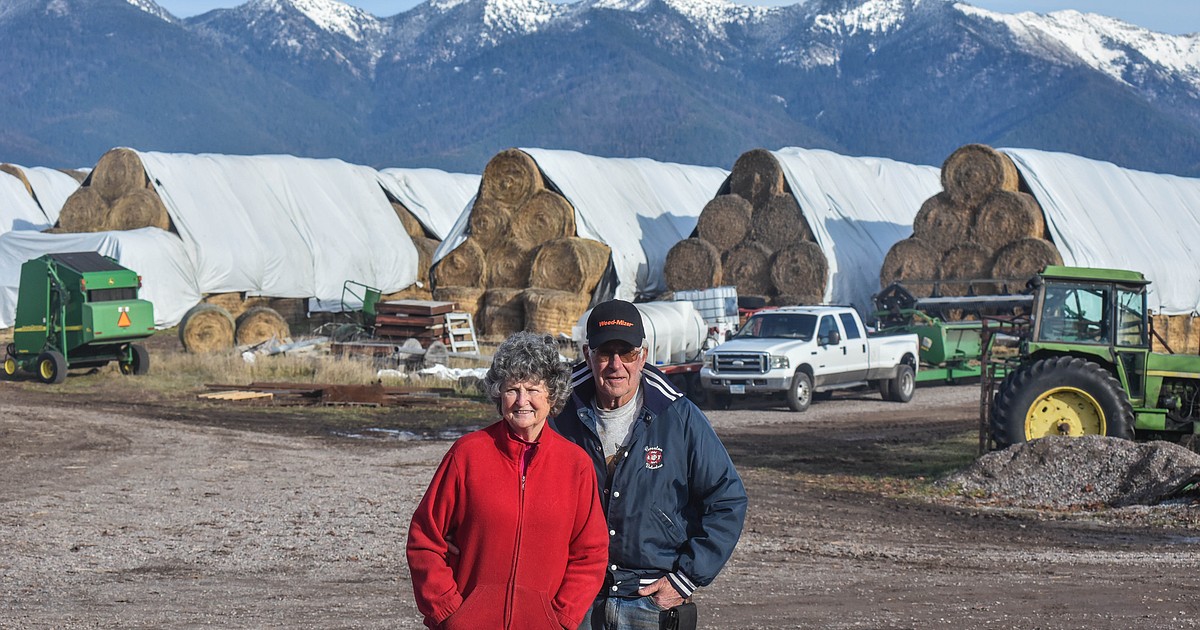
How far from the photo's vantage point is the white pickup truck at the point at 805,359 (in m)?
21.5

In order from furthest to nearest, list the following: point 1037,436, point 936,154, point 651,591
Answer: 1. point 936,154
2. point 1037,436
3. point 651,591

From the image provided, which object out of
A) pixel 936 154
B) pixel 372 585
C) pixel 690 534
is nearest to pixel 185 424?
pixel 372 585

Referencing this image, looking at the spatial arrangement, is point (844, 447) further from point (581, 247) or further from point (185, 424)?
point (581, 247)

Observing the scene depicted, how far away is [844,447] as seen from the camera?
1788 cm

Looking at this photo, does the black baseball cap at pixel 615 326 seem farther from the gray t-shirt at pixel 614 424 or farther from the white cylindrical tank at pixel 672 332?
the white cylindrical tank at pixel 672 332

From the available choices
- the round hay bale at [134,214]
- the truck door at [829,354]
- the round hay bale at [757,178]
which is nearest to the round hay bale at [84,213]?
the round hay bale at [134,214]

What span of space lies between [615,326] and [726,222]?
92.3 feet

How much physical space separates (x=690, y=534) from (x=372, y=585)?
4736 millimetres

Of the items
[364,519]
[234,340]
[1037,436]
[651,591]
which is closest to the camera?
[651,591]

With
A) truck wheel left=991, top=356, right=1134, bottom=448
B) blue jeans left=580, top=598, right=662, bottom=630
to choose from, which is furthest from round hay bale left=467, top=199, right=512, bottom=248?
blue jeans left=580, top=598, right=662, bottom=630

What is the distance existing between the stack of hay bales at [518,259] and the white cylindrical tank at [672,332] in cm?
456

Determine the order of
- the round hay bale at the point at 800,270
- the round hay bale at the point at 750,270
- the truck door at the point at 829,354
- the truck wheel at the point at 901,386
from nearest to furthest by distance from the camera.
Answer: the truck door at the point at 829,354 → the truck wheel at the point at 901,386 → the round hay bale at the point at 800,270 → the round hay bale at the point at 750,270

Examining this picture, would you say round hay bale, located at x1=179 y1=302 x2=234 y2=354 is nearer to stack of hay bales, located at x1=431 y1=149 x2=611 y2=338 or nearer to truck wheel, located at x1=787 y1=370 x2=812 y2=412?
stack of hay bales, located at x1=431 y1=149 x2=611 y2=338

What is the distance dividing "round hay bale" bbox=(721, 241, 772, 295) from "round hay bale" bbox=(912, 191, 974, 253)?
3.28 meters
